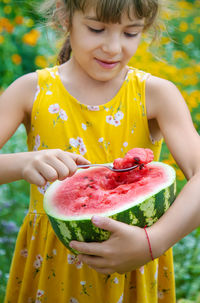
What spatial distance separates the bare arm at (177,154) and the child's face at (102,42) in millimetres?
219

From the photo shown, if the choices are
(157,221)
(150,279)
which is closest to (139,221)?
(157,221)

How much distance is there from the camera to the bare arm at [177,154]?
1.48m

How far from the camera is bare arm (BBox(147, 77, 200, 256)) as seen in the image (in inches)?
58.1

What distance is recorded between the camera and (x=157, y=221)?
4.96 feet

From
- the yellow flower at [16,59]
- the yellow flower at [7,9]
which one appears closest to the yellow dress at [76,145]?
the yellow flower at [16,59]

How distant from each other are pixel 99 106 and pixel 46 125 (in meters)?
0.26

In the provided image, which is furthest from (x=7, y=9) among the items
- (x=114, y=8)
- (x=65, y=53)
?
(x=114, y=8)

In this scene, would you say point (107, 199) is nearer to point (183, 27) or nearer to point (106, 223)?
point (106, 223)

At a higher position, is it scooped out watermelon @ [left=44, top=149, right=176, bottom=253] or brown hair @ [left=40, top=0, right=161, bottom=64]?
brown hair @ [left=40, top=0, right=161, bottom=64]

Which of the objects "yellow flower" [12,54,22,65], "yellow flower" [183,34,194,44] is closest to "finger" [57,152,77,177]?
"yellow flower" [12,54,22,65]

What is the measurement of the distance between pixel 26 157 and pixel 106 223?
0.42 metres

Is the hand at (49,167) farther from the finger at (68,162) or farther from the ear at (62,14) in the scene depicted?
the ear at (62,14)

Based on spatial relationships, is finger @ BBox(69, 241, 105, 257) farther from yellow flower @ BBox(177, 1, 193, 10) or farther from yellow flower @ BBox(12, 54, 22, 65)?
yellow flower @ BBox(177, 1, 193, 10)

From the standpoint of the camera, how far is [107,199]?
5.04 ft
